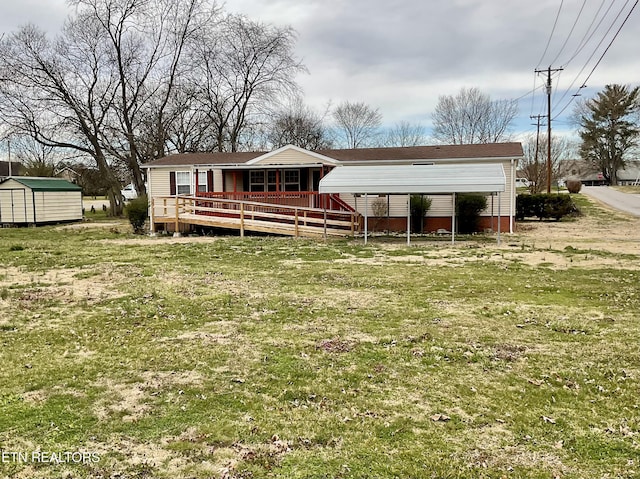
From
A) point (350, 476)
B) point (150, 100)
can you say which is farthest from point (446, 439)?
point (150, 100)

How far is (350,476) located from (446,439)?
2.58 ft

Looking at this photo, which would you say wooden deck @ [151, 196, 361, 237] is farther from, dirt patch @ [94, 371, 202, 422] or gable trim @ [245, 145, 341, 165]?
dirt patch @ [94, 371, 202, 422]

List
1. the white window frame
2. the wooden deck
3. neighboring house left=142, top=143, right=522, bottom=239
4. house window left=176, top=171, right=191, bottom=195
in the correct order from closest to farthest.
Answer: the wooden deck
neighboring house left=142, top=143, right=522, bottom=239
the white window frame
house window left=176, top=171, right=191, bottom=195

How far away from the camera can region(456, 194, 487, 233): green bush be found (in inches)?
744

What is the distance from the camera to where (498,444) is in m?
3.29

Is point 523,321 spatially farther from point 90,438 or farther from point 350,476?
point 90,438

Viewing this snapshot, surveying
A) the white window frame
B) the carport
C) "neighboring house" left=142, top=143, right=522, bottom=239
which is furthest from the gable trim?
the carport

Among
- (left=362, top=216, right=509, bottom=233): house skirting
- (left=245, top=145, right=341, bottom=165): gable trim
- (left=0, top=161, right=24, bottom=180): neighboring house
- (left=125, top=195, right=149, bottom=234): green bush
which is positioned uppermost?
(left=0, top=161, right=24, bottom=180): neighboring house

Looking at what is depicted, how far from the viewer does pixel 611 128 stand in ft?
186

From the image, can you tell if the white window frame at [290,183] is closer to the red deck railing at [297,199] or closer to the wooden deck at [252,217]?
the red deck railing at [297,199]

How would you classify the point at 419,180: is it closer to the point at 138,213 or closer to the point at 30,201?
the point at 138,213
